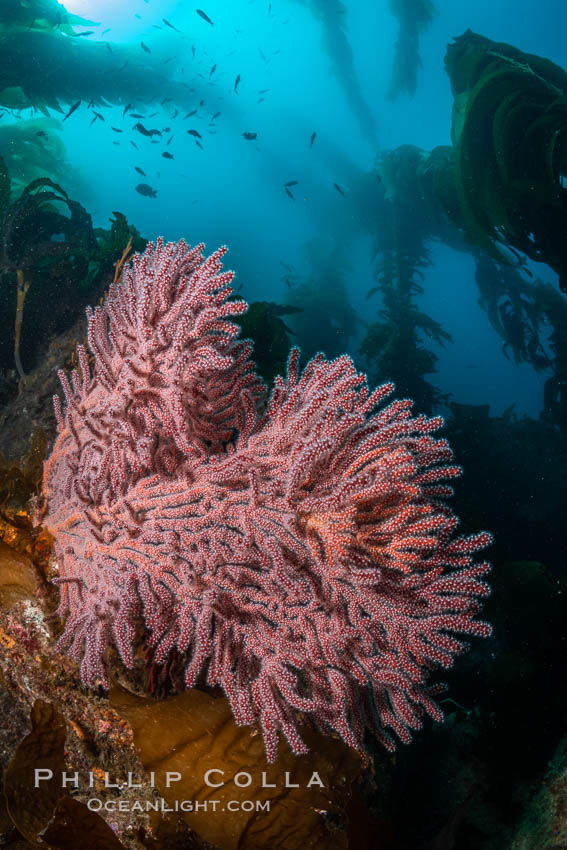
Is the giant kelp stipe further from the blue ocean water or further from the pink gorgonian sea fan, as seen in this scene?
the blue ocean water

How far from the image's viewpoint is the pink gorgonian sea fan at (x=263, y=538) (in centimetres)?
203

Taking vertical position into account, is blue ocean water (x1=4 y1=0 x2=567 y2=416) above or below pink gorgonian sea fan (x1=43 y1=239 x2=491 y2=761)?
above

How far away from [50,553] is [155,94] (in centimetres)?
2425

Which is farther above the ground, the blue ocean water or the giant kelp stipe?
the blue ocean water

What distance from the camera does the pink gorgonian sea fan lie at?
6.67 feet

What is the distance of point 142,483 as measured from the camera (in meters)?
2.22

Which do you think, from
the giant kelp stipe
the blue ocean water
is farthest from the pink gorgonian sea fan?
the blue ocean water

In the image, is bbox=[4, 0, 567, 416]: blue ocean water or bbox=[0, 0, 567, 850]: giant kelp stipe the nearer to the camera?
bbox=[0, 0, 567, 850]: giant kelp stipe

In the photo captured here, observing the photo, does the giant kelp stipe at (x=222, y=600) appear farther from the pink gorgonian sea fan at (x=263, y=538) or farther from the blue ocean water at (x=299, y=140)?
the blue ocean water at (x=299, y=140)

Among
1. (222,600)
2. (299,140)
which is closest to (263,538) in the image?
(222,600)

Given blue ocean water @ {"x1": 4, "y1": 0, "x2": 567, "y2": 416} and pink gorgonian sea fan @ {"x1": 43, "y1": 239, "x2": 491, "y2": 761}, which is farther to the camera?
blue ocean water @ {"x1": 4, "y1": 0, "x2": 567, "y2": 416}

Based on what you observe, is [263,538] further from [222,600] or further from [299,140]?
[299,140]

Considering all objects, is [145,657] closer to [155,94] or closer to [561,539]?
[561,539]

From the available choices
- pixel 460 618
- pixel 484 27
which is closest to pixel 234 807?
pixel 460 618
